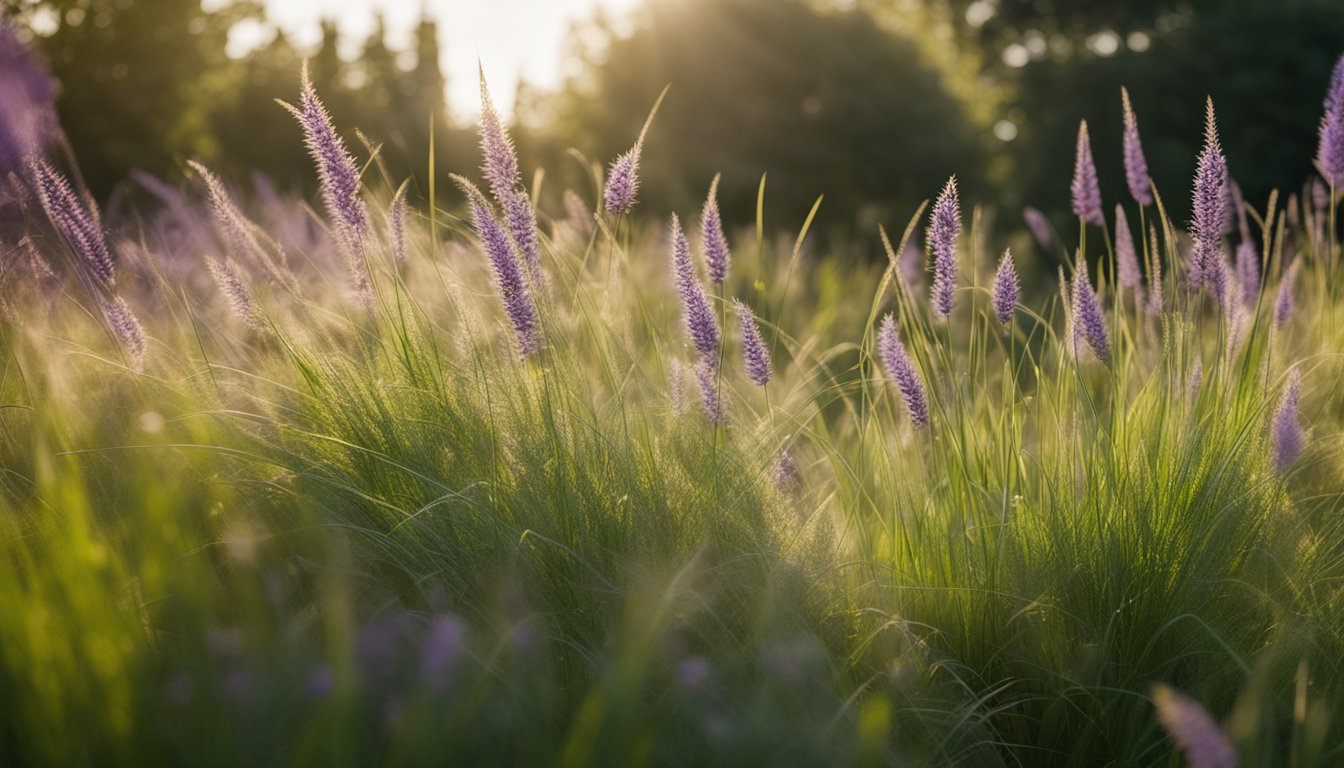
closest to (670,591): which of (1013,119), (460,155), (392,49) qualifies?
(460,155)

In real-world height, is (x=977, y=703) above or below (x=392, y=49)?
below

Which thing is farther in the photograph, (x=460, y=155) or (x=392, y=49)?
(x=392, y=49)

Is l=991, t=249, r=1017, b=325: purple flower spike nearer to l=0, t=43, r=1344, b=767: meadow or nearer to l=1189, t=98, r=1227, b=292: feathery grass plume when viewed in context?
l=0, t=43, r=1344, b=767: meadow

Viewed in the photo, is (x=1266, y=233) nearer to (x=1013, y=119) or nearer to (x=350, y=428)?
(x=350, y=428)

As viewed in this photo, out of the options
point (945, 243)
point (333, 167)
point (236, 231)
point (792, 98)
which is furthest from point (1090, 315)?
point (792, 98)

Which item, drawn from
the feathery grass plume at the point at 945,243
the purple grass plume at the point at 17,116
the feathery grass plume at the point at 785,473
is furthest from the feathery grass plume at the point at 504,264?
the purple grass plume at the point at 17,116

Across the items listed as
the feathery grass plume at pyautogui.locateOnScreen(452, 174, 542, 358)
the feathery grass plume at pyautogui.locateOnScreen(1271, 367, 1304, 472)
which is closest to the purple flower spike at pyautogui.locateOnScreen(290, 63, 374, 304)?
the feathery grass plume at pyautogui.locateOnScreen(452, 174, 542, 358)

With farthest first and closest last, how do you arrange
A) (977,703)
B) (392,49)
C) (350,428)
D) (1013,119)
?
(392,49), (1013,119), (350,428), (977,703)

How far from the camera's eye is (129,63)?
577 inches

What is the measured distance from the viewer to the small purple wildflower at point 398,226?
6.67 feet

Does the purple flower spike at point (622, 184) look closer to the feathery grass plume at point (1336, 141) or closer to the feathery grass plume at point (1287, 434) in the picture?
the feathery grass plume at point (1287, 434)

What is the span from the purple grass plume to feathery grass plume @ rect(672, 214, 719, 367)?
140cm

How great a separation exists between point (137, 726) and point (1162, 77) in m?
16.6

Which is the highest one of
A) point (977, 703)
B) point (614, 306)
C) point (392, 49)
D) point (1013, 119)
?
point (392, 49)
